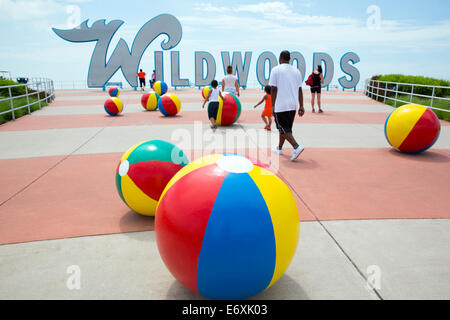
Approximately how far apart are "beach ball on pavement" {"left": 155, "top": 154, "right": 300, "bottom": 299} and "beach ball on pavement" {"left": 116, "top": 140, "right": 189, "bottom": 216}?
145 cm

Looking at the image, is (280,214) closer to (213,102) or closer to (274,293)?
(274,293)

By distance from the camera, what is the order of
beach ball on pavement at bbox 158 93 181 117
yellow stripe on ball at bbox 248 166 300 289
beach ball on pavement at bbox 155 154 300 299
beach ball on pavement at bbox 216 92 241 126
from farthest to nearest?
beach ball on pavement at bbox 158 93 181 117 → beach ball on pavement at bbox 216 92 241 126 → yellow stripe on ball at bbox 248 166 300 289 → beach ball on pavement at bbox 155 154 300 299

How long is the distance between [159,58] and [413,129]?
88.4ft

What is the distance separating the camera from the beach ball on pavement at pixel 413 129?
736 cm

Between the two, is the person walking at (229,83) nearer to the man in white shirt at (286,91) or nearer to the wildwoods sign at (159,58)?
the man in white shirt at (286,91)

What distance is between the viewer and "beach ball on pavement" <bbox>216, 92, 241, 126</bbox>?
1116cm

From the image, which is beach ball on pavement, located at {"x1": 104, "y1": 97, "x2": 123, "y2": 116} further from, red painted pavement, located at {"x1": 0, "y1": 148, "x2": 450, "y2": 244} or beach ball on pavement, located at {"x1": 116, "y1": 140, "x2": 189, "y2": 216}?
beach ball on pavement, located at {"x1": 116, "y1": 140, "x2": 189, "y2": 216}

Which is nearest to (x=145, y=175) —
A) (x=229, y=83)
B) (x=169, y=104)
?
(x=229, y=83)

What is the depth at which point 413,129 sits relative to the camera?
736cm

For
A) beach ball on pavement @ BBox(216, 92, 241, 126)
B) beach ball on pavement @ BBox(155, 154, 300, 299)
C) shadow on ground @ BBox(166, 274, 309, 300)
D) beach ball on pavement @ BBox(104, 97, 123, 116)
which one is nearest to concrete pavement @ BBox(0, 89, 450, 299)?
shadow on ground @ BBox(166, 274, 309, 300)

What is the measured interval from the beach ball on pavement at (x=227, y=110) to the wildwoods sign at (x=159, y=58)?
2126 centimetres

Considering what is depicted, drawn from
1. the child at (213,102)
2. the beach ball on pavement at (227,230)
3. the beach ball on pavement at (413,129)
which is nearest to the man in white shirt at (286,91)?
the beach ball on pavement at (413,129)
